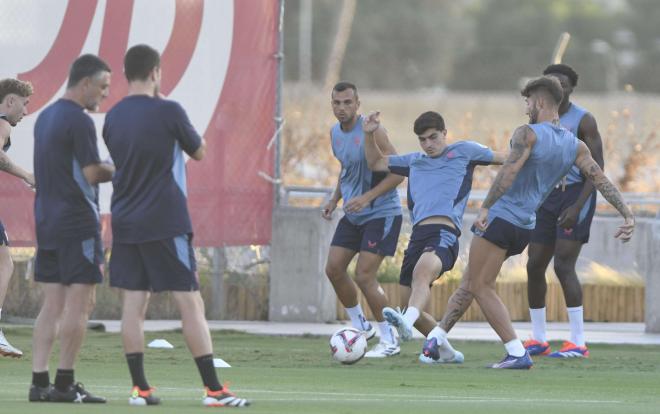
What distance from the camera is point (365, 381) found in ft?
37.6

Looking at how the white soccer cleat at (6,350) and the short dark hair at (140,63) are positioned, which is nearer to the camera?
the short dark hair at (140,63)

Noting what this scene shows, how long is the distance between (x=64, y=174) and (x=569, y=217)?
526 centimetres

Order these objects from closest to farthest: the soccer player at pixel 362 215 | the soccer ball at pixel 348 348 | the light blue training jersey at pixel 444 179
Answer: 1. the soccer ball at pixel 348 348
2. the light blue training jersey at pixel 444 179
3. the soccer player at pixel 362 215

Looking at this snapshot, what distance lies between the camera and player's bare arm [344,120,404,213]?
1338cm

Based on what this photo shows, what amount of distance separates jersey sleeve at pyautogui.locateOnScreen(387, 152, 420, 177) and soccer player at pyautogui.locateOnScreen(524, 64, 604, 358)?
1.34 m

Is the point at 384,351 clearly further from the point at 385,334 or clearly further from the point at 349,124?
the point at 349,124

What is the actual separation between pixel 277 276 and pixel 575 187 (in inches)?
174

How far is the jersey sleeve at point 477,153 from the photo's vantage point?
42.9ft

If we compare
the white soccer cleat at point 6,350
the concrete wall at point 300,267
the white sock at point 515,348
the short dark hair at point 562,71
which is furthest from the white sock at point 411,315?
the concrete wall at point 300,267

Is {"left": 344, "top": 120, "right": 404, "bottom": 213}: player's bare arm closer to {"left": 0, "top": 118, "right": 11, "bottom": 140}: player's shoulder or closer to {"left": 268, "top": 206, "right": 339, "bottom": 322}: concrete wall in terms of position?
{"left": 0, "top": 118, "right": 11, "bottom": 140}: player's shoulder

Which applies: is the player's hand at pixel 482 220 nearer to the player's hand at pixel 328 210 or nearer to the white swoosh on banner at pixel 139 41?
the player's hand at pixel 328 210

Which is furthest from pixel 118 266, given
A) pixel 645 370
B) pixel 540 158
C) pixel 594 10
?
pixel 594 10

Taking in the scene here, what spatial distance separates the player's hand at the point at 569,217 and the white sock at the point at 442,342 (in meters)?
1.46

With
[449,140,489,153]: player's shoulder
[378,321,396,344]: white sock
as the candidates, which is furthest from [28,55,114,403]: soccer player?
[378,321,396,344]: white sock
